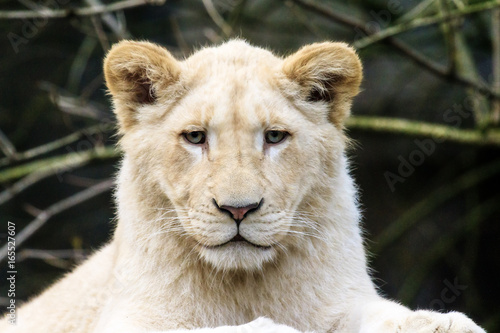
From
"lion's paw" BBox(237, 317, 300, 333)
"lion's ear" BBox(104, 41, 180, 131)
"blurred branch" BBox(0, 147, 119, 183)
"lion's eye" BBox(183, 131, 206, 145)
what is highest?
"blurred branch" BBox(0, 147, 119, 183)

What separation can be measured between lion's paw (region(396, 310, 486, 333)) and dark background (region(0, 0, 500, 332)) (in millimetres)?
3795

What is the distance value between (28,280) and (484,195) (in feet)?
15.2

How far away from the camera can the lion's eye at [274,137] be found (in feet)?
10.2

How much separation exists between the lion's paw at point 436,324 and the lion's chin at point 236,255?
25.5 inches

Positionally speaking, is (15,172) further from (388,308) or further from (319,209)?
(388,308)

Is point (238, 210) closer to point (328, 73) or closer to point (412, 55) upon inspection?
point (328, 73)

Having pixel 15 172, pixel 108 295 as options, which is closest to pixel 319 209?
pixel 108 295

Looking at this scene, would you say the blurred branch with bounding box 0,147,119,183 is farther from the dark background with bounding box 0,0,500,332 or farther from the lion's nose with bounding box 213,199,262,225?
the lion's nose with bounding box 213,199,262,225

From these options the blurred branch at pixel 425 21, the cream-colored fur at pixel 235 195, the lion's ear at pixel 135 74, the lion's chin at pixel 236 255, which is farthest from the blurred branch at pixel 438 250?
the lion's ear at pixel 135 74

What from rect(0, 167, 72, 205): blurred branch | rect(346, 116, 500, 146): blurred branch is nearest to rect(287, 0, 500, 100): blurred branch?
rect(346, 116, 500, 146): blurred branch

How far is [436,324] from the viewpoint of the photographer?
2.58 meters

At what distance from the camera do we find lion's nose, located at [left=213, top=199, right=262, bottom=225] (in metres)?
2.84

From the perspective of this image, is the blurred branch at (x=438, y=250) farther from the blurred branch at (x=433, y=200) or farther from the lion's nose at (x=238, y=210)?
the lion's nose at (x=238, y=210)

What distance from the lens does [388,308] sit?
2.90 m
